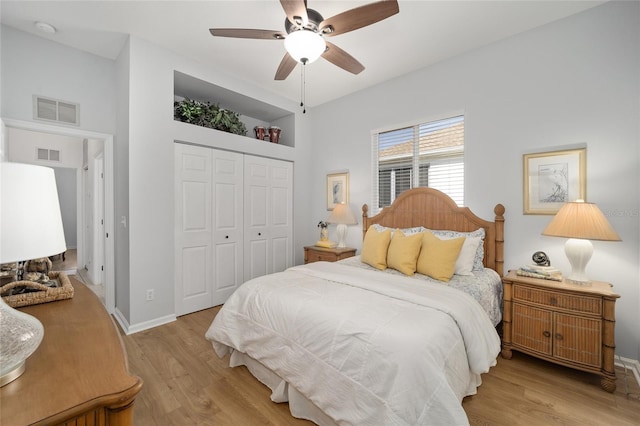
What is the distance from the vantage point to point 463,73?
9.89 ft

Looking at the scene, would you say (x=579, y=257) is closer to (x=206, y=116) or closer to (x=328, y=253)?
(x=328, y=253)

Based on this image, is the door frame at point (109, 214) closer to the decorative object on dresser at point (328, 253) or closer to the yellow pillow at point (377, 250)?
the decorative object on dresser at point (328, 253)

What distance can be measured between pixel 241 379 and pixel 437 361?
1472mm

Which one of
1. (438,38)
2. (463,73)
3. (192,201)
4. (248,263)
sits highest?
(438,38)

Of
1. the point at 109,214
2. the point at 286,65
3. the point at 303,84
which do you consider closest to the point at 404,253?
the point at 286,65

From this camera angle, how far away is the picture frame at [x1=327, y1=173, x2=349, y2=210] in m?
4.12

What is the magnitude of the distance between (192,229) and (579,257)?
374 cm

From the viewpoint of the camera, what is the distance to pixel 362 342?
55.9 inches

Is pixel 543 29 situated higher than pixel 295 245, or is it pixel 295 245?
pixel 543 29

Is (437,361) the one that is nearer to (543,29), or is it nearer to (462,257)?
(462,257)

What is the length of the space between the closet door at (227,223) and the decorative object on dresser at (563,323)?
305cm

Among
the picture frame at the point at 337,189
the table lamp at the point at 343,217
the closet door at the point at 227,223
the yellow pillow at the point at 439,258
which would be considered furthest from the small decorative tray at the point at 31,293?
the picture frame at the point at 337,189

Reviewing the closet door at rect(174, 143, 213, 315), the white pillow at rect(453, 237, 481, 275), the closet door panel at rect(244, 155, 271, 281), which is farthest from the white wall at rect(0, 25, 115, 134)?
the white pillow at rect(453, 237, 481, 275)

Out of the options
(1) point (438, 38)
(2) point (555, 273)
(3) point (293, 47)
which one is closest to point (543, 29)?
(1) point (438, 38)
